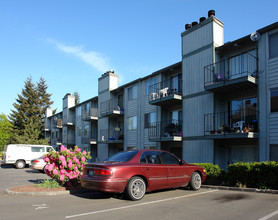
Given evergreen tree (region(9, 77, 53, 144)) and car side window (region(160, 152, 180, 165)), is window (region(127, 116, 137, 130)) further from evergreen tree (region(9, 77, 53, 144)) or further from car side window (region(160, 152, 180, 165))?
evergreen tree (region(9, 77, 53, 144))

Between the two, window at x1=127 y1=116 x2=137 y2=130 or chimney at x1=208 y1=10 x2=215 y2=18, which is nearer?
chimney at x1=208 y1=10 x2=215 y2=18

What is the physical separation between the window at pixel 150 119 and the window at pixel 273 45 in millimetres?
9342

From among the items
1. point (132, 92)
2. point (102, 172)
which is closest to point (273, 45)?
point (102, 172)

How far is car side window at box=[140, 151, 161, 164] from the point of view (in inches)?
324

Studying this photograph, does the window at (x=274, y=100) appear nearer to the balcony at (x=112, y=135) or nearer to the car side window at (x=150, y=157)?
the car side window at (x=150, y=157)

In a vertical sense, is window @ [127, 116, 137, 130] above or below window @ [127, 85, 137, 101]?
below

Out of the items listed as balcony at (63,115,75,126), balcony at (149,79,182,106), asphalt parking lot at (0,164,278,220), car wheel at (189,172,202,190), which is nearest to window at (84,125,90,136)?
balcony at (63,115,75,126)

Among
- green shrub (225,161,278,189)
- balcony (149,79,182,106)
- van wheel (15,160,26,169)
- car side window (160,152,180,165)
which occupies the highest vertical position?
balcony (149,79,182,106)

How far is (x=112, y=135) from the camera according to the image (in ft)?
80.9

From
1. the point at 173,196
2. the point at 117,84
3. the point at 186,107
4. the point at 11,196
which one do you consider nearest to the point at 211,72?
the point at 186,107

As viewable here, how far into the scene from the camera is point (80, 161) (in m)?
10.2

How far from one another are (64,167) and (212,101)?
879 cm

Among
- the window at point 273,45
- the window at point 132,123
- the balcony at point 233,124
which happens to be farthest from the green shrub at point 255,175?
the window at point 132,123

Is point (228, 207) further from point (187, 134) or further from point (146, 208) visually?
point (187, 134)
